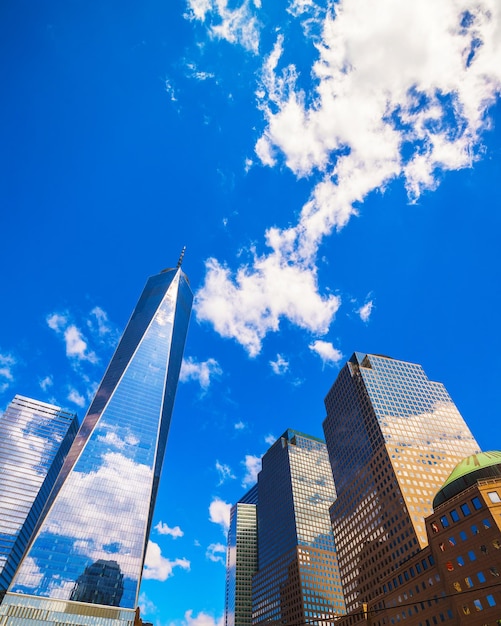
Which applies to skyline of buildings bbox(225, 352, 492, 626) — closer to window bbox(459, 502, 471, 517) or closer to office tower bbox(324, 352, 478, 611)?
office tower bbox(324, 352, 478, 611)

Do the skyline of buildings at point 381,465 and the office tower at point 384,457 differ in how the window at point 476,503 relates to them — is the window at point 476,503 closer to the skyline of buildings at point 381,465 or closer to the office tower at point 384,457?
the skyline of buildings at point 381,465

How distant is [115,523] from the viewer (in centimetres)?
14925

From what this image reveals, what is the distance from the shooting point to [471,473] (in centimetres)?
6606

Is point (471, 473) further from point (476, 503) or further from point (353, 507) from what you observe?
point (353, 507)

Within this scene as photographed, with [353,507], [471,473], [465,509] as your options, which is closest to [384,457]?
[353,507]

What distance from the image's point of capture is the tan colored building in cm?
5604

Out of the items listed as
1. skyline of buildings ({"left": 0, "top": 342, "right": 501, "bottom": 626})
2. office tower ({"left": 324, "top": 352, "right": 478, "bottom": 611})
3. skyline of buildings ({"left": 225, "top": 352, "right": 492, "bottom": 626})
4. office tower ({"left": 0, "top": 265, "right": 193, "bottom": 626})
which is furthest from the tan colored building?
Result: office tower ({"left": 0, "top": 265, "right": 193, "bottom": 626})

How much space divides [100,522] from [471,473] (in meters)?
131

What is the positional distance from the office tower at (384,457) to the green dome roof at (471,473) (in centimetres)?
3449

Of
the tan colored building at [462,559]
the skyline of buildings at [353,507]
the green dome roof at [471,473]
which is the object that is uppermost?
the skyline of buildings at [353,507]

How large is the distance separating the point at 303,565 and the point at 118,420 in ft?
349

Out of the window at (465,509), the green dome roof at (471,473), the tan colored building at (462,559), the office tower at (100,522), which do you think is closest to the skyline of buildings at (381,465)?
the tan colored building at (462,559)

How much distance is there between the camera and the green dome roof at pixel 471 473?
64.3m

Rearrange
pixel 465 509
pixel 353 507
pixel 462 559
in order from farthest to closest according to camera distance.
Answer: pixel 353 507
pixel 465 509
pixel 462 559
